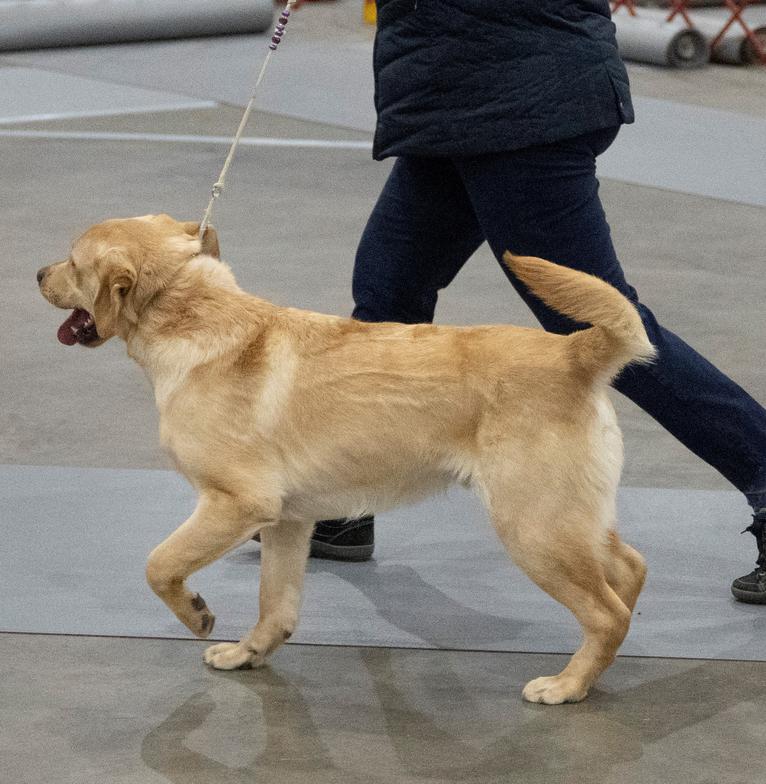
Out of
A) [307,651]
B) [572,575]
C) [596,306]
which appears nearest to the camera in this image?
[596,306]

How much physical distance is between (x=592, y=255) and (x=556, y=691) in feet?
2.96

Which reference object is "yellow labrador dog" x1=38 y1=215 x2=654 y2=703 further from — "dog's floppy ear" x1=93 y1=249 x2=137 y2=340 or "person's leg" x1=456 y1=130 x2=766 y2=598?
"person's leg" x1=456 y1=130 x2=766 y2=598

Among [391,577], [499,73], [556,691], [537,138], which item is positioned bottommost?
[391,577]

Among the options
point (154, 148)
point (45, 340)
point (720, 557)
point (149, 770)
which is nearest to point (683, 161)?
Result: point (154, 148)

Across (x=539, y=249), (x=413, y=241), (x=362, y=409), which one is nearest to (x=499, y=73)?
(x=539, y=249)

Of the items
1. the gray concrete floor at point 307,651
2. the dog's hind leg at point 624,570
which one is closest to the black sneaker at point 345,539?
the gray concrete floor at point 307,651

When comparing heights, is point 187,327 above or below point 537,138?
below

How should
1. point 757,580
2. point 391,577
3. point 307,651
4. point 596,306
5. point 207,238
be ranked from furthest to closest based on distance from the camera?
point 391,577, point 757,580, point 307,651, point 207,238, point 596,306

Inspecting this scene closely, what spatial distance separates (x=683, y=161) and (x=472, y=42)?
4.93 metres

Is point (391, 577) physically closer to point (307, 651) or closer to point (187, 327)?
point (307, 651)

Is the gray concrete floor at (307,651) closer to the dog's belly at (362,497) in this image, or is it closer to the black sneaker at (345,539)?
the black sneaker at (345,539)

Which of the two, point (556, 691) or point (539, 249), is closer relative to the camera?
point (556, 691)

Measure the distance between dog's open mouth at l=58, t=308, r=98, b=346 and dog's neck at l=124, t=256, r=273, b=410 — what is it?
0.25ft

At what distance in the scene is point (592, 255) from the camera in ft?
10.2
